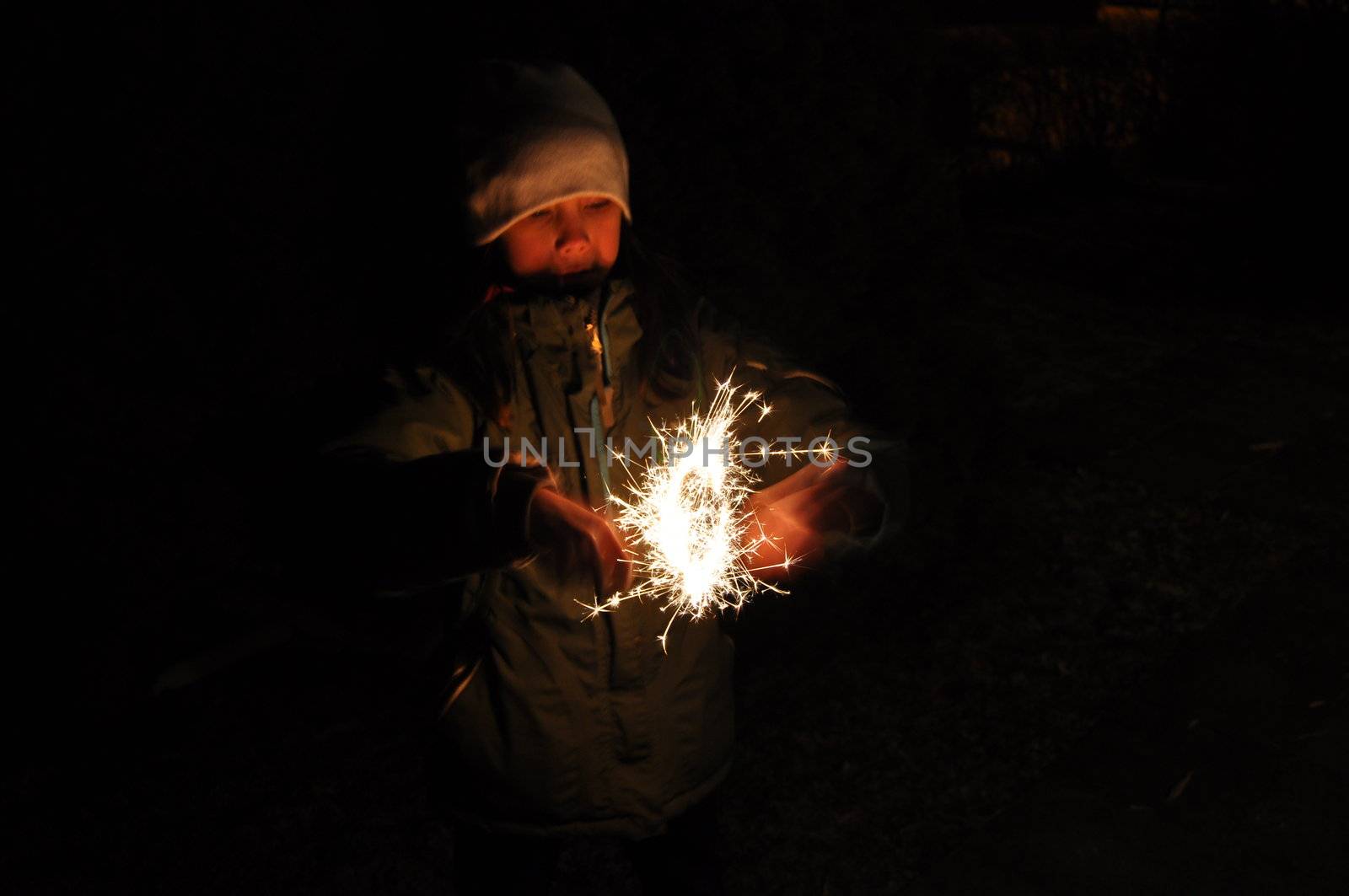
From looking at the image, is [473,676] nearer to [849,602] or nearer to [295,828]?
[295,828]

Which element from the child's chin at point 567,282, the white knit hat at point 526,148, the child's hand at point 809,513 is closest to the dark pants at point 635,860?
the child's hand at point 809,513

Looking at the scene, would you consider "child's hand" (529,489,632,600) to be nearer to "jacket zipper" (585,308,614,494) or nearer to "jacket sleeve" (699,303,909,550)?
"jacket zipper" (585,308,614,494)

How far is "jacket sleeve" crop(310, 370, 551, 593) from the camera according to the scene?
1.65 meters

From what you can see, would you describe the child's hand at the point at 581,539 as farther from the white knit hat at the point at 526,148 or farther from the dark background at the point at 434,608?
the white knit hat at the point at 526,148

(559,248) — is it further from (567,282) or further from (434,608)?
(434,608)

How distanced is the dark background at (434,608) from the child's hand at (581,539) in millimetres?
388

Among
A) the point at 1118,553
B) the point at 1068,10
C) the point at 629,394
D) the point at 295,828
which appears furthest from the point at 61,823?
the point at 1068,10

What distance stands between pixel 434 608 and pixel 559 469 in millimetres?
308

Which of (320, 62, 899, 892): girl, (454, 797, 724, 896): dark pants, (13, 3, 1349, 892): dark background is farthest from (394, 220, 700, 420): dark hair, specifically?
(454, 797, 724, 896): dark pants

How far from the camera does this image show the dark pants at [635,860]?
87.5 inches

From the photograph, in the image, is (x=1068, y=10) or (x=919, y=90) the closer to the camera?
(x=919, y=90)

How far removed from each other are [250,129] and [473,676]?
171cm

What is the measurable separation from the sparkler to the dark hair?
94mm

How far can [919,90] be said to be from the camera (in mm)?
4059
